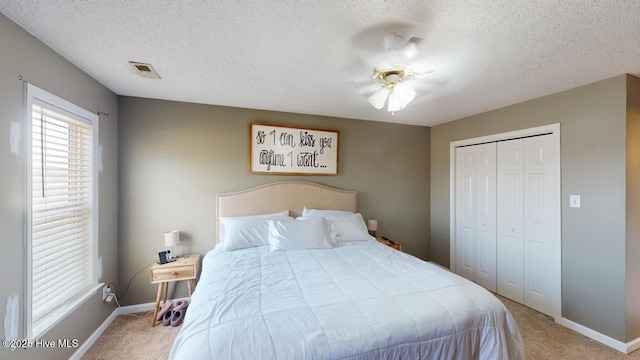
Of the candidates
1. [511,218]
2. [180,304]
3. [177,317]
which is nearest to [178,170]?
[180,304]

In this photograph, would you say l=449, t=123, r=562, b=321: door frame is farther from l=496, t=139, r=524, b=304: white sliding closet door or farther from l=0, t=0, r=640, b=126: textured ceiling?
l=0, t=0, r=640, b=126: textured ceiling

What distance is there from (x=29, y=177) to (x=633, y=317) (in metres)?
4.68

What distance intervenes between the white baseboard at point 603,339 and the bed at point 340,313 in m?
1.46

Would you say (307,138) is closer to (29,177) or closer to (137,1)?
(137,1)

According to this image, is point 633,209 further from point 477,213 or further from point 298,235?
point 298,235

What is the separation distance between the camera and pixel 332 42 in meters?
1.64

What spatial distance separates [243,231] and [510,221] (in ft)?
10.2

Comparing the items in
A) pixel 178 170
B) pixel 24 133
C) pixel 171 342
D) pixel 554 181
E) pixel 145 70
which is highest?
pixel 145 70

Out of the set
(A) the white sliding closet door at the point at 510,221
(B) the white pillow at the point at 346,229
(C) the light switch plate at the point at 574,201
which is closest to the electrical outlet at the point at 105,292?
(B) the white pillow at the point at 346,229

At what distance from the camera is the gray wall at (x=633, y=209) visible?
2.09 metres

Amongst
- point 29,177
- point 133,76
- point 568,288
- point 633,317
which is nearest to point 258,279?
point 29,177

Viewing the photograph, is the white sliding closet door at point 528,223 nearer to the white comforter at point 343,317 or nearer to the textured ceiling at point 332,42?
the textured ceiling at point 332,42

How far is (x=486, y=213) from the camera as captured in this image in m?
3.23

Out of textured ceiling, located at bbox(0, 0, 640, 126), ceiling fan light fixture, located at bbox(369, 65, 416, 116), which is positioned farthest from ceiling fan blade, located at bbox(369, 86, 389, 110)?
textured ceiling, located at bbox(0, 0, 640, 126)
